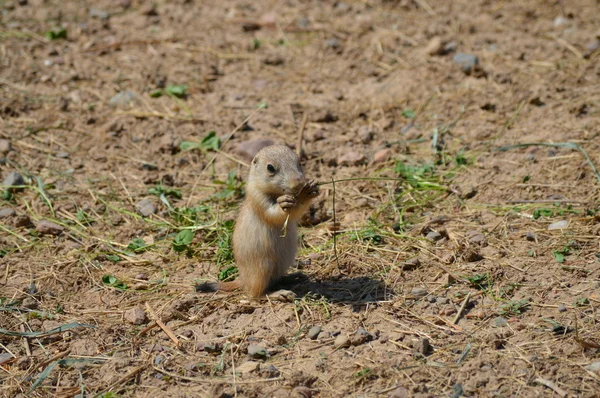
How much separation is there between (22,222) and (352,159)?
2.85 m

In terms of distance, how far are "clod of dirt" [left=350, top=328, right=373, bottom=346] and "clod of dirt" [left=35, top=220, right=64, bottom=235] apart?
108 inches

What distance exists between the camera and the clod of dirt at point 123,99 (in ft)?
24.7

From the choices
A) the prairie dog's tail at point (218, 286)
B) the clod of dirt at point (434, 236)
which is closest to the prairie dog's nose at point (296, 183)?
the prairie dog's tail at point (218, 286)

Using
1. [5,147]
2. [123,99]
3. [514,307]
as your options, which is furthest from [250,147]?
[514,307]

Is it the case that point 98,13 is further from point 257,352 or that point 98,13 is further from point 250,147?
point 257,352

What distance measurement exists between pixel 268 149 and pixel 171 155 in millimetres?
2145

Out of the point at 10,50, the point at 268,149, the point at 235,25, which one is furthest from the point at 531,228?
the point at 10,50

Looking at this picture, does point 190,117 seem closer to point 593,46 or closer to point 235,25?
point 235,25

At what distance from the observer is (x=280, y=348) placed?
4457 millimetres

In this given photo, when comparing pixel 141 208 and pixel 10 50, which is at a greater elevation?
pixel 10 50

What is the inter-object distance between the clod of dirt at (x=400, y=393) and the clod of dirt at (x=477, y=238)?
1.80 metres

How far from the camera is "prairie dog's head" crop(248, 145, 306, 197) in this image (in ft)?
15.9

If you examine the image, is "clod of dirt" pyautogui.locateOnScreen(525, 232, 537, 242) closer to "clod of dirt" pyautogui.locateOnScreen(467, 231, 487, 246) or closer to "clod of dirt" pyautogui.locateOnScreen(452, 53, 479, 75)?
"clod of dirt" pyautogui.locateOnScreen(467, 231, 487, 246)

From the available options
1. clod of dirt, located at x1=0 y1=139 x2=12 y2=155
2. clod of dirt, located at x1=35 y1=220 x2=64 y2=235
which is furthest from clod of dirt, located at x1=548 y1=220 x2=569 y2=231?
clod of dirt, located at x1=0 y1=139 x2=12 y2=155
